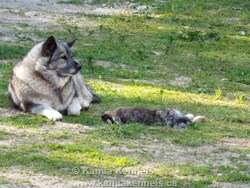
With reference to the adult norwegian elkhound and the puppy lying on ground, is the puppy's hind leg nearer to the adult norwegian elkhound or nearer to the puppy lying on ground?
the adult norwegian elkhound

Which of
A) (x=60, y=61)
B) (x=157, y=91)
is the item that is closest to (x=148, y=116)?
(x=60, y=61)

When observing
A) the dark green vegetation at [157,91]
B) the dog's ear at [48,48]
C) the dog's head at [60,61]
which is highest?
the dog's ear at [48,48]

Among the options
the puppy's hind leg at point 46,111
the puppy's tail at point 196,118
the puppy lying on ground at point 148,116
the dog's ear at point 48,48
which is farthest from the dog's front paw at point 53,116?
the puppy's tail at point 196,118

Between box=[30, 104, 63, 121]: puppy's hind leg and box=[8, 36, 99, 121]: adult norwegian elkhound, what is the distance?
0.08ft

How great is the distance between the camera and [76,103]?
1098 centimetres

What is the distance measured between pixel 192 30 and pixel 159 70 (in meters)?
4.48

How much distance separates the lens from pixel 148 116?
411 inches

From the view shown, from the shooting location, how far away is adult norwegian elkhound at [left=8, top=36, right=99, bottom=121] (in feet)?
35.4

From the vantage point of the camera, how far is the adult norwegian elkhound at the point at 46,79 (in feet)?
35.4

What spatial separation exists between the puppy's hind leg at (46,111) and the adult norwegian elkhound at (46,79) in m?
0.02

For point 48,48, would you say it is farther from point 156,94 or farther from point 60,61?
point 156,94

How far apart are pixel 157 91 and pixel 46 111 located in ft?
8.46

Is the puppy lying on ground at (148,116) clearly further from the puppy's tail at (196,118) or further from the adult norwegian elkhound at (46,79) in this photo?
the adult norwegian elkhound at (46,79)

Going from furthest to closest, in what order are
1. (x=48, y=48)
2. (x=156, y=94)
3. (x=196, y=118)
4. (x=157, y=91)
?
1. (x=157, y=91)
2. (x=156, y=94)
3. (x=48, y=48)
4. (x=196, y=118)
